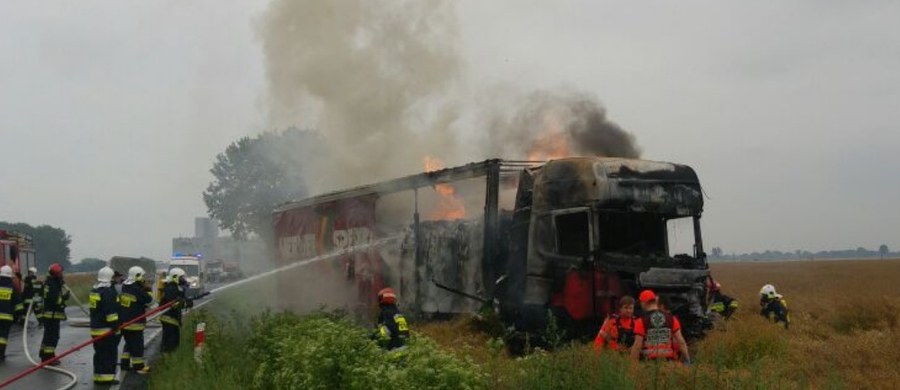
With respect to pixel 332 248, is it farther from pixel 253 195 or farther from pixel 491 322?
pixel 253 195

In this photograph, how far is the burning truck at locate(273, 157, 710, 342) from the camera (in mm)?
10562

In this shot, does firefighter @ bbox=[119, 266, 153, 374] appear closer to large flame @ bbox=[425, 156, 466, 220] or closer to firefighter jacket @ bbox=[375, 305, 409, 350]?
large flame @ bbox=[425, 156, 466, 220]

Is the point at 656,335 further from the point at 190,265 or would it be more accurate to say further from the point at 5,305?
the point at 190,265

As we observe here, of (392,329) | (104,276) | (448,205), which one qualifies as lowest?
(392,329)

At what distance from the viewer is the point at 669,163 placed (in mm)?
11531

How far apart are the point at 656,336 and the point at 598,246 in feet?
9.27

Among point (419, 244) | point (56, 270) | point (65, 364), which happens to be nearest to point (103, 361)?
point (65, 364)

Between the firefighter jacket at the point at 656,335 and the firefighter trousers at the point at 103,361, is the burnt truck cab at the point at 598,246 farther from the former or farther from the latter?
the firefighter trousers at the point at 103,361

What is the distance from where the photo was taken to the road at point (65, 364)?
36.8 feet

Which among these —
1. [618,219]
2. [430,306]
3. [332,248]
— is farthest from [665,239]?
[332,248]

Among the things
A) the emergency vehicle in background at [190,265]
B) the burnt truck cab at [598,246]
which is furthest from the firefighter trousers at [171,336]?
the emergency vehicle in background at [190,265]

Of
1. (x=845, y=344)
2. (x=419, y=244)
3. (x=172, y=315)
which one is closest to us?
(x=845, y=344)

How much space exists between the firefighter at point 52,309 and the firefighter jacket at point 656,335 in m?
9.96

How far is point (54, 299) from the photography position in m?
13.7
